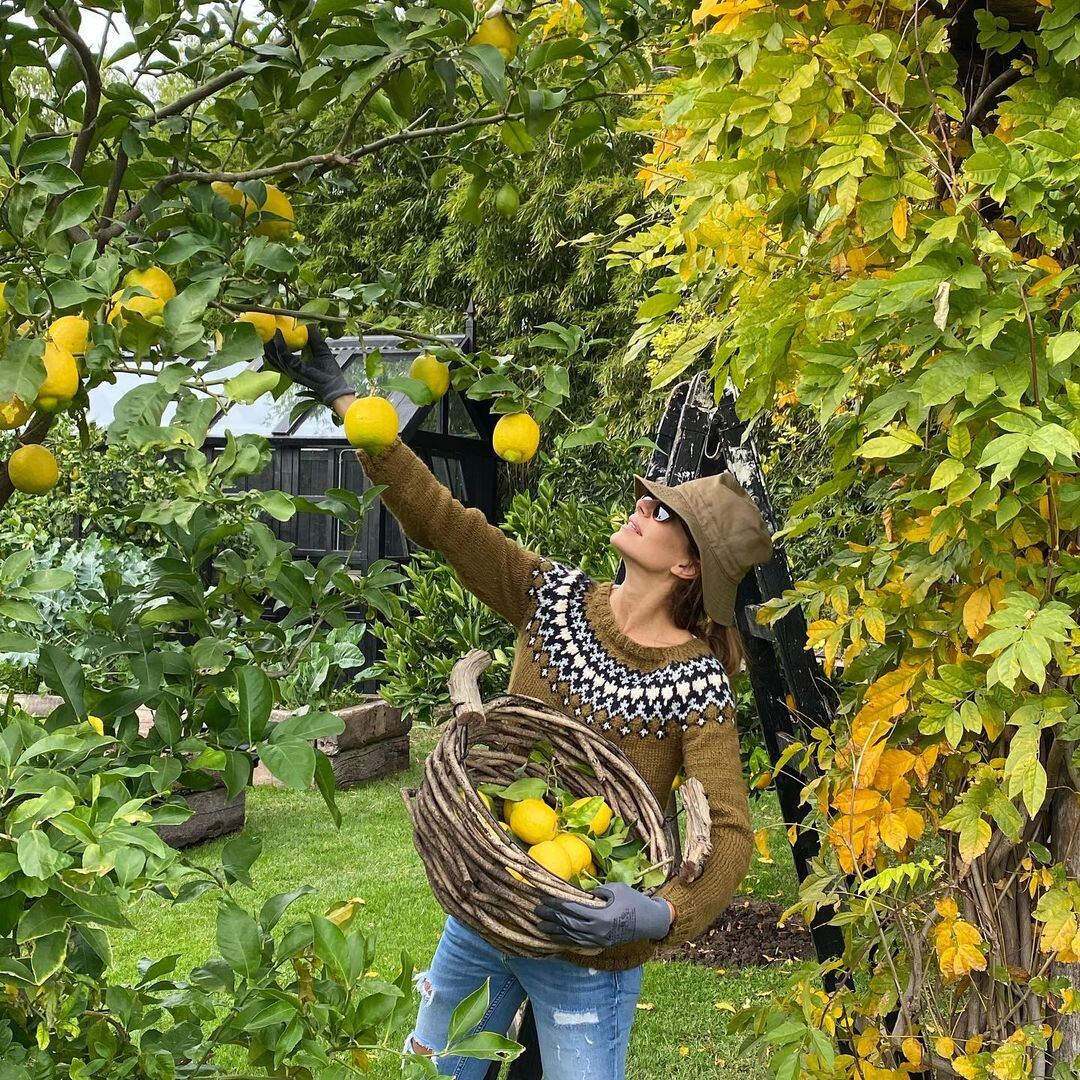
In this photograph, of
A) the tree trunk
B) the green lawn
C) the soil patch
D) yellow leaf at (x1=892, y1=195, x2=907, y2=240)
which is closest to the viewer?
yellow leaf at (x1=892, y1=195, x2=907, y2=240)

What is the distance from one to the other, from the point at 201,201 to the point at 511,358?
1.32ft

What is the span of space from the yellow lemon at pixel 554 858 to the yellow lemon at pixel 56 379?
104 cm

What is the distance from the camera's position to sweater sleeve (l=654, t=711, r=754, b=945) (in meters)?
1.78

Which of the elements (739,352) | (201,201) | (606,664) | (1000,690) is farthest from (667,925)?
(201,201)

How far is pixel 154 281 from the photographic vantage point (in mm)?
1012

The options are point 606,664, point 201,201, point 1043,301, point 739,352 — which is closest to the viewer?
point 201,201

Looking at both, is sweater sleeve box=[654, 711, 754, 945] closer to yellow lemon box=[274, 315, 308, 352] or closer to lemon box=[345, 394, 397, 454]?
lemon box=[345, 394, 397, 454]

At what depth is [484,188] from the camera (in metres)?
1.42

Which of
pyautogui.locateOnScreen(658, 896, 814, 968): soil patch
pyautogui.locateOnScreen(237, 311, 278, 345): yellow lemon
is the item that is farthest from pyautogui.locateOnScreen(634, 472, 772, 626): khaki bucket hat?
pyautogui.locateOnScreen(658, 896, 814, 968): soil patch

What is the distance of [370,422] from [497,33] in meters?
0.48

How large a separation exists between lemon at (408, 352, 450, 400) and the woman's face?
81 cm

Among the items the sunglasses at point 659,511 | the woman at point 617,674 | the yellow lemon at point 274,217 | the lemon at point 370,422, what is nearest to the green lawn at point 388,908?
the woman at point 617,674

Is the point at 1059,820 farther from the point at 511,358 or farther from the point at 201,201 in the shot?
the point at 201,201

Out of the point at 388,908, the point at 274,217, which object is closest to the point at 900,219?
the point at 274,217
